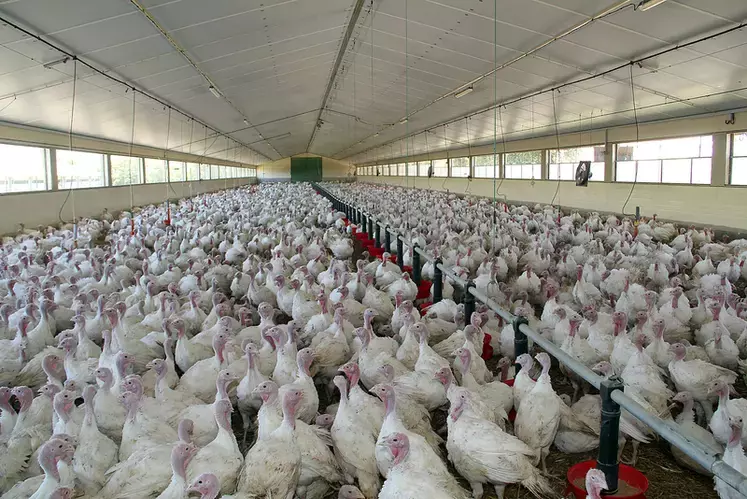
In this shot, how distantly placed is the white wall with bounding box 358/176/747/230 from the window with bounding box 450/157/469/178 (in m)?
6.66

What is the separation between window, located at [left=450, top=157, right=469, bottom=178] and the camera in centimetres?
2977

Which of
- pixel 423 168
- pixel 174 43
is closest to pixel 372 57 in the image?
pixel 174 43

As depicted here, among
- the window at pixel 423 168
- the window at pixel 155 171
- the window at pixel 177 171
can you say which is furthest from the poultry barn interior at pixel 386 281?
the window at pixel 423 168

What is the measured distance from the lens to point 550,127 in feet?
58.6

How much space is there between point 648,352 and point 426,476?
9.40 feet

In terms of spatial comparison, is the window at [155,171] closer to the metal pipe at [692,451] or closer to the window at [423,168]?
the window at [423,168]

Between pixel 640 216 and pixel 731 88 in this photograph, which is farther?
pixel 640 216

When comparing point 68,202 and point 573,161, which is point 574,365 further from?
point 68,202

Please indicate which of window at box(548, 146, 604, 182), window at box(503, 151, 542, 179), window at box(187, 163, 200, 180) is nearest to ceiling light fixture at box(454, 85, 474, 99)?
window at box(548, 146, 604, 182)

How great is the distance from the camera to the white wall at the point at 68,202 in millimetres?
13969

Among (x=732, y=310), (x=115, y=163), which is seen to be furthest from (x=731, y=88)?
(x=115, y=163)

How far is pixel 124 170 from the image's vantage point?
74.5 ft

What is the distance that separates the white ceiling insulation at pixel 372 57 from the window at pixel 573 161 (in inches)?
48.3

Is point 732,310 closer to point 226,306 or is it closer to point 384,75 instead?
point 226,306
